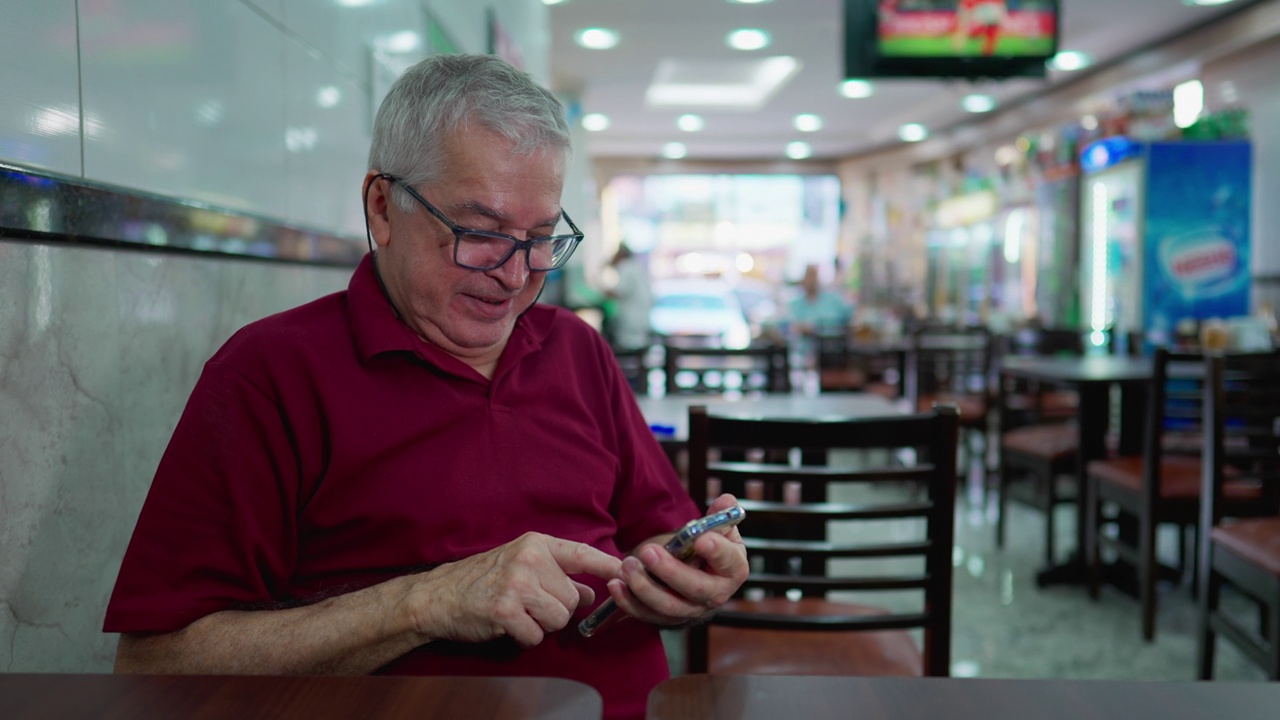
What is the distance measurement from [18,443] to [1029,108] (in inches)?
401

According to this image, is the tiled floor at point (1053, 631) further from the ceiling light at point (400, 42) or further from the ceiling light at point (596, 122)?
the ceiling light at point (596, 122)

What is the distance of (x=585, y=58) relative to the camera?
8195 mm

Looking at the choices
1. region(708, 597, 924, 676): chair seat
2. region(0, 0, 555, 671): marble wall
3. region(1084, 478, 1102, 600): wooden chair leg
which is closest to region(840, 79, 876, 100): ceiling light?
region(1084, 478, 1102, 600): wooden chair leg

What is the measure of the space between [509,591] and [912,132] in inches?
463

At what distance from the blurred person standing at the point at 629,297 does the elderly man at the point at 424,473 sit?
6212mm

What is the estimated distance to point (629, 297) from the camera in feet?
25.0

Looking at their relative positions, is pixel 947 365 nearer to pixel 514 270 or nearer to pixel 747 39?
pixel 747 39

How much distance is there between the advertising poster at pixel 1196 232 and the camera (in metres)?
6.12

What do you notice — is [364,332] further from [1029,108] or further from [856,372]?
[1029,108]

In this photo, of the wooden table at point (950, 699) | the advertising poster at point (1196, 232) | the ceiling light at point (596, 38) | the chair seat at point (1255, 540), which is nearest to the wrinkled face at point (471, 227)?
the wooden table at point (950, 699)

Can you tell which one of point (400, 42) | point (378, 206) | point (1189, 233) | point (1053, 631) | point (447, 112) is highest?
point (400, 42)

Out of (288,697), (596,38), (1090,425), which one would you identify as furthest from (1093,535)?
(596,38)

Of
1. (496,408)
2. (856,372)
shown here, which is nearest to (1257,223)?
(856,372)

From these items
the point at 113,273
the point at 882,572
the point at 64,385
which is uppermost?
the point at 113,273
